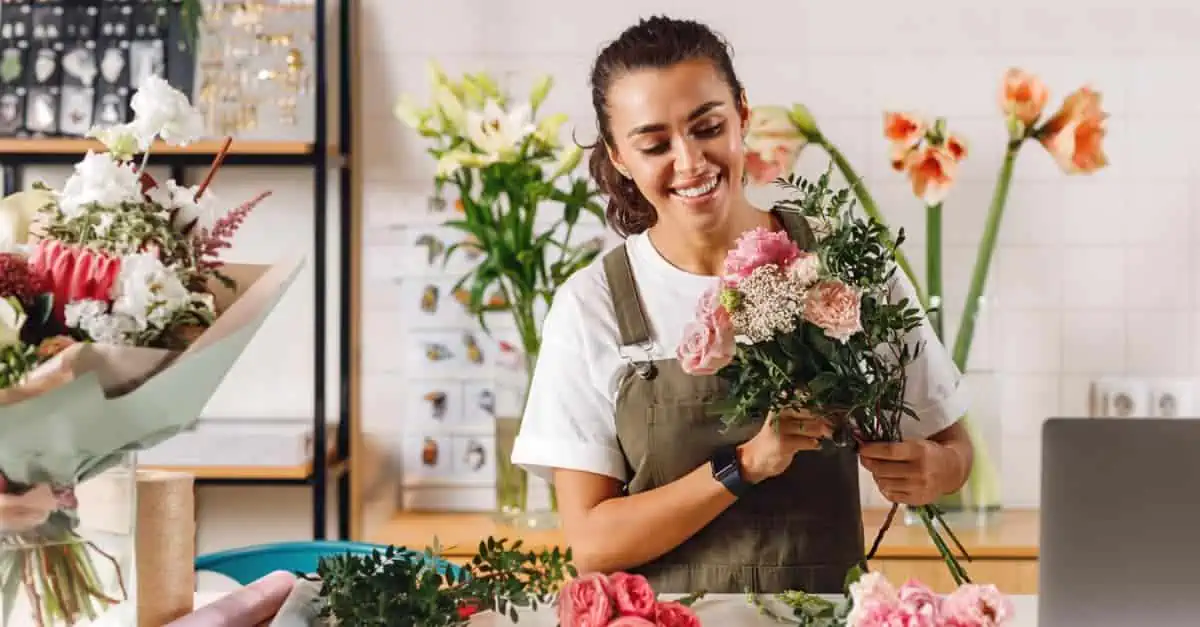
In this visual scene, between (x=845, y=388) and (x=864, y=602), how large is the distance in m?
0.25

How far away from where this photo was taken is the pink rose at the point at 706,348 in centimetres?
121

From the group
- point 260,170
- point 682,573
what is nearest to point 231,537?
point 260,170

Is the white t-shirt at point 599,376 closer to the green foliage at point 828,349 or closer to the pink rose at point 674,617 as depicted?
the green foliage at point 828,349

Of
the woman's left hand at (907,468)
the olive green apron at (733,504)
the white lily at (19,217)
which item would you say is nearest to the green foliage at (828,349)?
the woman's left hand at (907,468)

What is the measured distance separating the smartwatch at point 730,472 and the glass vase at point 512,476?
1145 millimetres

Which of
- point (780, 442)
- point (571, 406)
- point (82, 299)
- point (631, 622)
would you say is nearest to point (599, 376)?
point (571, 406)

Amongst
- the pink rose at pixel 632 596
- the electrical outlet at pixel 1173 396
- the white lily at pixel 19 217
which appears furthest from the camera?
the electrical outlet at pixel 1173 396

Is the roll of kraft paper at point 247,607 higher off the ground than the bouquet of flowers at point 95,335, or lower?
lower

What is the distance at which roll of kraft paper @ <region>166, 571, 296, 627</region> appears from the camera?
1.23 metres

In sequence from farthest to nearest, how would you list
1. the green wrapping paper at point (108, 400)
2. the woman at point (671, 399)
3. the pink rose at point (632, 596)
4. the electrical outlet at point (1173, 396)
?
the electrical outlet at point (1173, 396) < the woman at point (671, 399) < the pink rose at point (632, 596) < the green wrapping paper at point (108, 400)

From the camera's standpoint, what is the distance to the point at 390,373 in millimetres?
2990

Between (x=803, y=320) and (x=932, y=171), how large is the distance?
138 cm

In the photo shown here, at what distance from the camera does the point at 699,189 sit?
65.8 inches

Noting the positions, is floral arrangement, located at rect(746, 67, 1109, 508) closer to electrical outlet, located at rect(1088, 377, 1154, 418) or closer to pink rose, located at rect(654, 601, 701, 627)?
electrical outlet, located at rect(1088, 377, 1154, 418)
